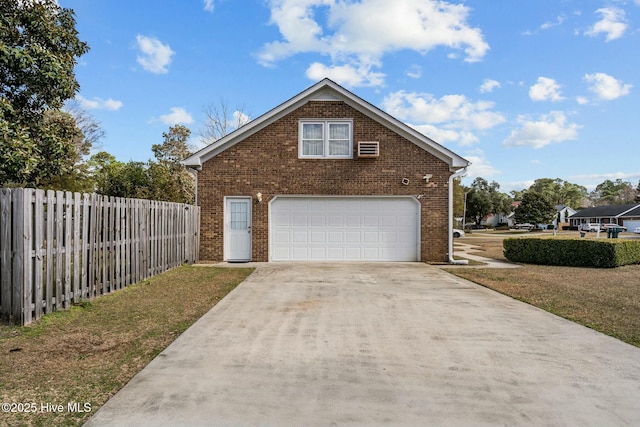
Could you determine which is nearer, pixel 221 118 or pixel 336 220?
pixel 336 220

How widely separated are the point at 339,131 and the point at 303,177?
80.6 inches

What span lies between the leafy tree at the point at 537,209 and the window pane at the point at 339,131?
148 ft

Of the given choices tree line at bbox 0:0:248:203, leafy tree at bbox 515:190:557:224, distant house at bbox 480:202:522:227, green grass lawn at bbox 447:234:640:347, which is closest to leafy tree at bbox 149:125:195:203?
tree line at bbox 0:0:248:203

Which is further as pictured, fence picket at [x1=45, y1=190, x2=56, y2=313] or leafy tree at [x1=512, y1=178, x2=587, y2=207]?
leafy tree at [x1=512, y1=178, x2=587, y2=207]

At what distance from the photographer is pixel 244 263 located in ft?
39.9

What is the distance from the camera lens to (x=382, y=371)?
3.63 m

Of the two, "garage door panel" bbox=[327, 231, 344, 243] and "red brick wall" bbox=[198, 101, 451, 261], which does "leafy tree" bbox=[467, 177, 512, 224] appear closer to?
"red brick wall" bbox=[198, 101, 451, 261]

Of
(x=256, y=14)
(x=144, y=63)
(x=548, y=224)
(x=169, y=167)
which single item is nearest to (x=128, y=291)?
(x=256, y=14)

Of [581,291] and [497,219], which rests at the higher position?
[497,219]

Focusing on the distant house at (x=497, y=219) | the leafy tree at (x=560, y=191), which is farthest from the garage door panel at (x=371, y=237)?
the leafy tree at (x=560, y=191)

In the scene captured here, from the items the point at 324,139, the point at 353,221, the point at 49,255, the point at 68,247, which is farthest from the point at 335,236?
the point at 49,255

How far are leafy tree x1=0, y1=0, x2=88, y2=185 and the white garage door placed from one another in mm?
6492

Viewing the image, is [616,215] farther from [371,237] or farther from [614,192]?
[371,237]

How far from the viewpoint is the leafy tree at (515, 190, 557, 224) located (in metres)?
48.2
